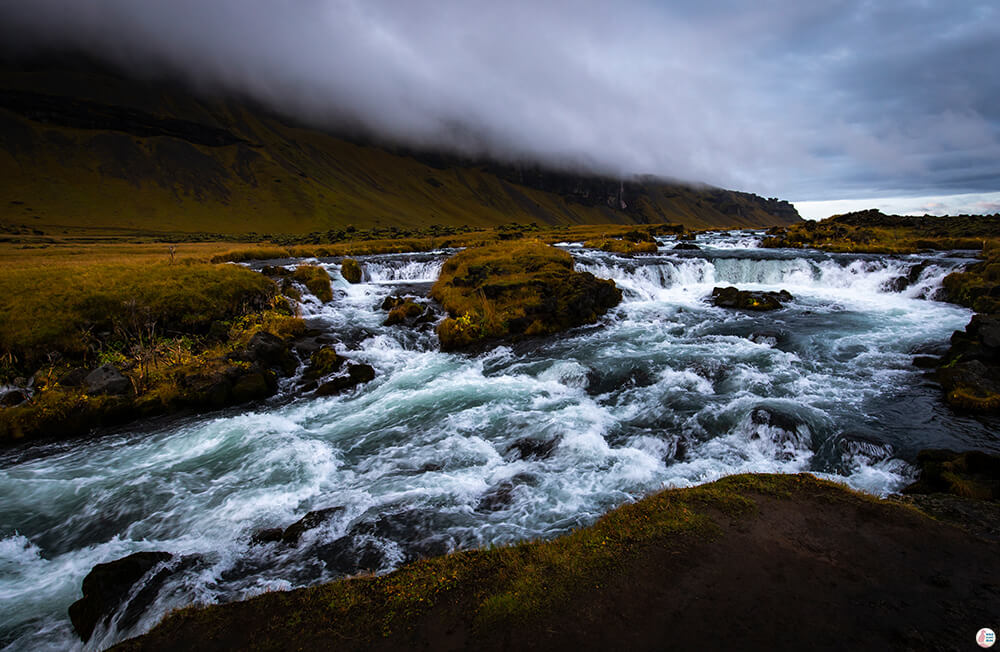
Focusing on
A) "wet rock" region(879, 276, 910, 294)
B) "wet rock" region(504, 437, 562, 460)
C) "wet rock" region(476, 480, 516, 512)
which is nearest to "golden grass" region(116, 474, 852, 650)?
"wet rock" region(476, 480, 516, 512)

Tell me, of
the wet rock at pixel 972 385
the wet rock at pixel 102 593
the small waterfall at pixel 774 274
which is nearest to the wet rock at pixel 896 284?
the small waterfall at pixel 774 274

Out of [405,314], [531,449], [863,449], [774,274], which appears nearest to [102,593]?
[531,449]

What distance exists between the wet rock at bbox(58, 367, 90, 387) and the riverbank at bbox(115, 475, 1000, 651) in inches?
612

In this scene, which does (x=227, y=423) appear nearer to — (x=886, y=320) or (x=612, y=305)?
(x=612, y=305)

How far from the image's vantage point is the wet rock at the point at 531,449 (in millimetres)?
13055

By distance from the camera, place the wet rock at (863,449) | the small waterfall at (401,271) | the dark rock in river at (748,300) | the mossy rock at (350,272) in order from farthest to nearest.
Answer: the small waterfall at (401,271) → the mossy rock at (350,272) → the dark rock in river at (748,300) → the wet rock at (863,449)

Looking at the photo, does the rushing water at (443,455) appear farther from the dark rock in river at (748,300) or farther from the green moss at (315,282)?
the green moss at (315,282)


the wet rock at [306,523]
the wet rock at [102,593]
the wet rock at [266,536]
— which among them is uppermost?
the wet rock at [102,593]

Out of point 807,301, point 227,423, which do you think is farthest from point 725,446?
point 807,301

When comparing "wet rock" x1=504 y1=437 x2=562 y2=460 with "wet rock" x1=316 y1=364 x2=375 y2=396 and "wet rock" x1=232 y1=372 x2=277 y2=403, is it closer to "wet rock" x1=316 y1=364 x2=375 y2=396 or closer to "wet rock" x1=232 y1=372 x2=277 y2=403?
"wet rock" x1=316 y1=364 x2=375 y2=396

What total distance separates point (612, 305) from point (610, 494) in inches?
899

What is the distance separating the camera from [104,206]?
14288 centimetres

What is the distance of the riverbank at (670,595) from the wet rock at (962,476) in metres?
2.67

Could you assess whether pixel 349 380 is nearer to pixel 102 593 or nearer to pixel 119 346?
pixel 119 346
